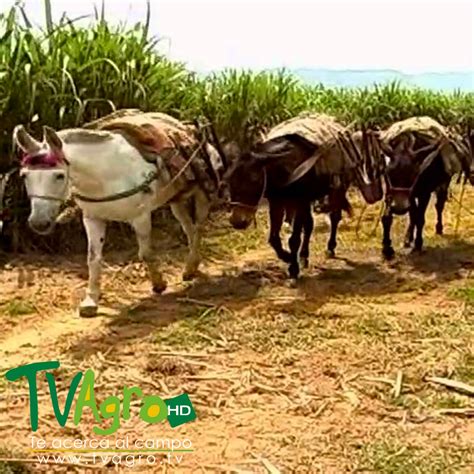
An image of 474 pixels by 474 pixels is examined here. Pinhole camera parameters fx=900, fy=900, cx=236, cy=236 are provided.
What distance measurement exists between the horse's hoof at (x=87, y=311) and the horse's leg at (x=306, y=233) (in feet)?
6.89

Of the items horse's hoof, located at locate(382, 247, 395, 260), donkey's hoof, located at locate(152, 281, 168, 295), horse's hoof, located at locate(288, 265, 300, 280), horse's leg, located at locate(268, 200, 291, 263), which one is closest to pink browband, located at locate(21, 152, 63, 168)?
donkey's hoof, located at locate(152, 281, 168, 295)

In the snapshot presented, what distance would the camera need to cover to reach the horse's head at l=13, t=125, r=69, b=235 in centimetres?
579

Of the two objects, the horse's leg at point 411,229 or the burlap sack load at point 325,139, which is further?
the horse's leg at point 411,229

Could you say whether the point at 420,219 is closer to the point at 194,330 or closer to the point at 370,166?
the point at 370,166

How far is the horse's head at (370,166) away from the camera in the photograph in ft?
27.4

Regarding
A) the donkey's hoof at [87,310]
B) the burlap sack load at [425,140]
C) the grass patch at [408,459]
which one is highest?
the burlap sack load at [425,140]

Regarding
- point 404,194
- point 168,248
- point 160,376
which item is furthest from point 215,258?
point 160,376

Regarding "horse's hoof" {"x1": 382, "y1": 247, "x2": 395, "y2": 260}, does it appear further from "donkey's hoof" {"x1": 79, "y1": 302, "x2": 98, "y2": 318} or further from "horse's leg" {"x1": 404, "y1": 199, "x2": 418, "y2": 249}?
"donkey's hoof" {"x1": 79, "y1": 302, "x2": 98, "y2": 318}

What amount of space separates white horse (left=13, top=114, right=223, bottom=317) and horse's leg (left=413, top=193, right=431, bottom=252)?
2.57m

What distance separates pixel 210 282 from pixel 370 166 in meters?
1.95

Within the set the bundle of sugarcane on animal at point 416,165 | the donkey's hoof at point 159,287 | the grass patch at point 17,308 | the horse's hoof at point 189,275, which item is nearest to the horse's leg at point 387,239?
the bundle of sugarcane on animal at point 416,165

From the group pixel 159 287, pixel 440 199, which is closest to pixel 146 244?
pixel 159 287

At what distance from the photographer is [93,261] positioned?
21.6ft

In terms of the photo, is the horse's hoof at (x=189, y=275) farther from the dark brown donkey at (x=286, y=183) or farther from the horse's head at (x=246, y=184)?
the horse's head at (x=246, y=184)
